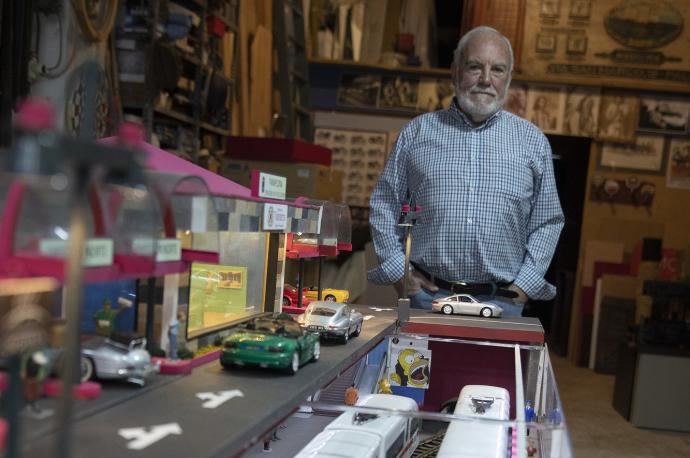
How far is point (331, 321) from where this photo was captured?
2059 millimetres

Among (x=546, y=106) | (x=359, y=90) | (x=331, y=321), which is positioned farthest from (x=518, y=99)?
(x=331, y=321)

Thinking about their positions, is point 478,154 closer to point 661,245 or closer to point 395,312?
point 395,312

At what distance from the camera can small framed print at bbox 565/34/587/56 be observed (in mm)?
8477

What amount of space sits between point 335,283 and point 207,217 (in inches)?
192

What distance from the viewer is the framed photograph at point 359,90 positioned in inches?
332

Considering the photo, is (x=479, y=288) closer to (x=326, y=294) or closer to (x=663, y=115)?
(x=326, y=294)

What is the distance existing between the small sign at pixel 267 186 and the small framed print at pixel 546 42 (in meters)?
6.83

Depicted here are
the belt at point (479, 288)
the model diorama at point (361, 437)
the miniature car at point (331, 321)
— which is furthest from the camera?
the belt at point (479, 288)

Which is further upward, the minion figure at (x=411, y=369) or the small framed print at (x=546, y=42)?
the small framed print at (x=546, y=42)

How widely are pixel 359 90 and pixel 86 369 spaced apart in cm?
737

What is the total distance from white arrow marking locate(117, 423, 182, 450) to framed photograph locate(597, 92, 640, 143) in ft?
25.5

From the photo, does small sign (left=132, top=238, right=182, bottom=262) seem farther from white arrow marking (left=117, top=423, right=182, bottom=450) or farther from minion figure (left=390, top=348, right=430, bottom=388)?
minion figure (left=390, top=348, right=430, bottom=388)

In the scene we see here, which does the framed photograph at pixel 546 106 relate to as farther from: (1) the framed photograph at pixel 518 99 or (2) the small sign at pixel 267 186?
(2) the small sign at pixel 267 186

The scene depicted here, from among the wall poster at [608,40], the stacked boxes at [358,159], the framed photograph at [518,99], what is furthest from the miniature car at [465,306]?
the wall poster at [608,40]
